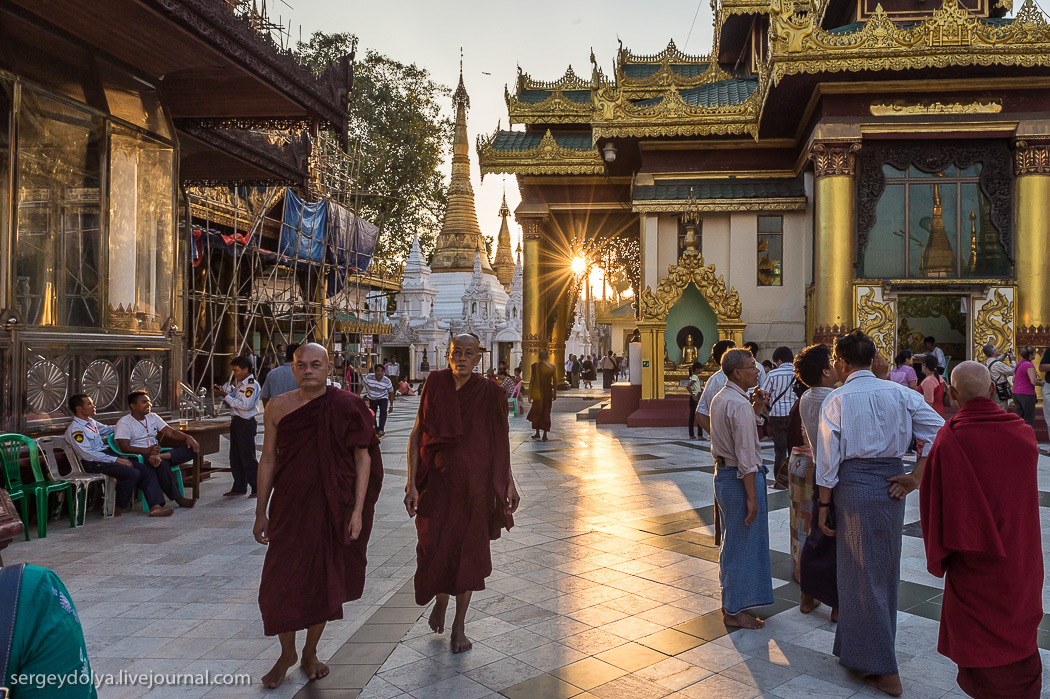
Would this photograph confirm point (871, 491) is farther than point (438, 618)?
No

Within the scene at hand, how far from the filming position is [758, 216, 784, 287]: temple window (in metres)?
16.9

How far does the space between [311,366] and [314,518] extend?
72 centimetres

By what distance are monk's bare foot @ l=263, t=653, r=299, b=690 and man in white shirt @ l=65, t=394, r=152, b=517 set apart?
426 cm

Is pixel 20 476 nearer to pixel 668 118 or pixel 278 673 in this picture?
pixel 278 673

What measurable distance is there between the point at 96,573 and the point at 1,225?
13.0ft

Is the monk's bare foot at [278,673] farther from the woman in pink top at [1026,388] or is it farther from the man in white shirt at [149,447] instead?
the woman in pink top at [1026,388]

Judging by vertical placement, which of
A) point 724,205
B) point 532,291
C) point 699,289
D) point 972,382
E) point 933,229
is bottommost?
point 972,382

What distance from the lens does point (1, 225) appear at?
727 cm

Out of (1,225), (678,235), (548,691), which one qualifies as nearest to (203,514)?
(1,225)

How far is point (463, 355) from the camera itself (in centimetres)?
413

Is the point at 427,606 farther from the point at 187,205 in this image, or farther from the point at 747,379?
the point at 187,205

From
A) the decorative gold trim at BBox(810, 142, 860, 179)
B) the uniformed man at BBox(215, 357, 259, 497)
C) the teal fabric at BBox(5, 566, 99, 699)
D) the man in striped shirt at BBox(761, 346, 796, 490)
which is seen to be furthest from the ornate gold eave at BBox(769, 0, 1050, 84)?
the teal fabric at BBox(5, 566, 99, 699)

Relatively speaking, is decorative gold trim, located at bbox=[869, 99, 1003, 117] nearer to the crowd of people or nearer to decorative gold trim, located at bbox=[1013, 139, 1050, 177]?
decorative gold trim, located at bbox=[1013, 139, 1050, 177]

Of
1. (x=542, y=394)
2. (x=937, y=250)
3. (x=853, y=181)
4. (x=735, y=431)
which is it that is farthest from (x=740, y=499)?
(x=937, y=250)
